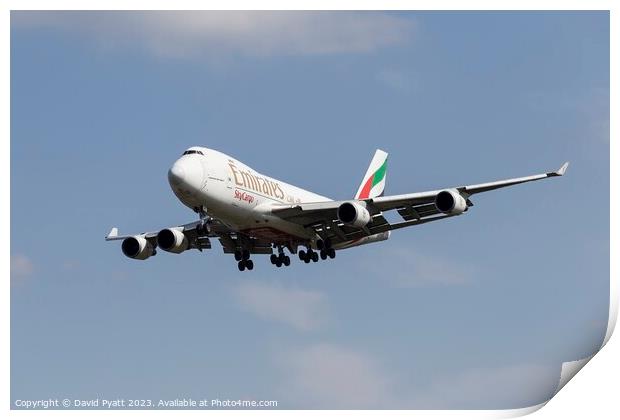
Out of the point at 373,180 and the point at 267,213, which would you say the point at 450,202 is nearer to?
the point at 267,213

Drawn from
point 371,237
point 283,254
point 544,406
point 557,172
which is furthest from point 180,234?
point 544,406

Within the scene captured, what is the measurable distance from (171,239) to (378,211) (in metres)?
8.86

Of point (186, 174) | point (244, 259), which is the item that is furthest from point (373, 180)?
point (186, 174)

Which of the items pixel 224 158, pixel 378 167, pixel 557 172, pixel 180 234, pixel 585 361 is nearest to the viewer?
pixel 585 361

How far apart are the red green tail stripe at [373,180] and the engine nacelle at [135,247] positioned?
11476 millimetres

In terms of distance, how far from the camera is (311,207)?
156 ft

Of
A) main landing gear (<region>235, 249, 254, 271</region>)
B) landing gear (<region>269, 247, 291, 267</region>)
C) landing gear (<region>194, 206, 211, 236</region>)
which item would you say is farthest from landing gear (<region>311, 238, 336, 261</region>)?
landing gear (<region>194, 206, 211, 236</region>)

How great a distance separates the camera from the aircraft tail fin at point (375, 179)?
190ft

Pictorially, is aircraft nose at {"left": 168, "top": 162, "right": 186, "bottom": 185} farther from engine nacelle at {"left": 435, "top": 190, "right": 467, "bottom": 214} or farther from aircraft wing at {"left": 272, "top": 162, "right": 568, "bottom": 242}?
engine nacelle at {"left": 435, "top": 190, "right": 467, "bottom": 214}

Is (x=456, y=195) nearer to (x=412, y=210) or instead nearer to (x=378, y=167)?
(x=412, y=210)

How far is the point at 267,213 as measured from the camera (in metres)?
47.1

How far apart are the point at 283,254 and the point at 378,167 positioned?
1098 centimetres

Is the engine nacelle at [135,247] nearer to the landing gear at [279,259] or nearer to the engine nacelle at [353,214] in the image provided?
the landing gear at [279,259]

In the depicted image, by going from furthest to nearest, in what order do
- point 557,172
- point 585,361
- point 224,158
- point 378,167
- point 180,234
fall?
point 378,167 → point 180,234 → point 224,158 → point 557,172 → point 585,361
